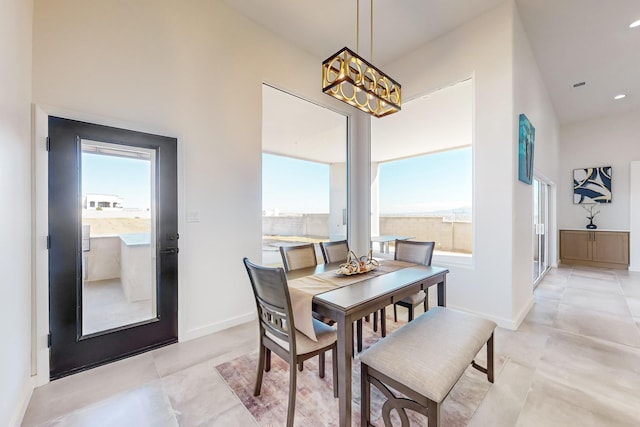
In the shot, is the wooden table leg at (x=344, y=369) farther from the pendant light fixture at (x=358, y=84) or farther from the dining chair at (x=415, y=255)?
the pendant light fixture at (x=358, y=84)

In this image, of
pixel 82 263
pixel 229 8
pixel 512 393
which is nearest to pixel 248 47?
pixel 229 8

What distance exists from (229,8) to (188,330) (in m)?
3.49

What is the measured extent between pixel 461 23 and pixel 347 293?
141 inches

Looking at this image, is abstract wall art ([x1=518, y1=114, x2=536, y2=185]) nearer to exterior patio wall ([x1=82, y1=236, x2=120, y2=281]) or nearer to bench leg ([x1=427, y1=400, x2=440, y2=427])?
bench leg ([x1=427, y1=400, x2=440, y2=427])

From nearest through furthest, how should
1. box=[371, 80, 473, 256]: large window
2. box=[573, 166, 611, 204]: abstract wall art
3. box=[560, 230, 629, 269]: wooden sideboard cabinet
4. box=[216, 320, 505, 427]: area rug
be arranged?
box=[216, 320, 505, 427]: area rug < box=[371, 80, 473, 256]: large window < box=[560, 230, 629, 269]: wooden sideboard cabinet < box=[573, 166, 611, 204]: abstract wall art

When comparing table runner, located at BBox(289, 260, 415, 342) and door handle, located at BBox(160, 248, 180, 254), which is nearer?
table runner, located at BBox(289, 260, 415, 342)

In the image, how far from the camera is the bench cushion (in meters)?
1.30

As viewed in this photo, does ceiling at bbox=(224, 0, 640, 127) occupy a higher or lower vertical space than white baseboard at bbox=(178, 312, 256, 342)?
higher

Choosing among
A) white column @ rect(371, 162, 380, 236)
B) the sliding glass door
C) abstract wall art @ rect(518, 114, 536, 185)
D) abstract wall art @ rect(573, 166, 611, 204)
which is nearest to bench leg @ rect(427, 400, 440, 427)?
abstract wall art @ rect(518, 114, 536, 185)

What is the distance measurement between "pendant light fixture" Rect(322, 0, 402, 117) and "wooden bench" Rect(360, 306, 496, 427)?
182cm

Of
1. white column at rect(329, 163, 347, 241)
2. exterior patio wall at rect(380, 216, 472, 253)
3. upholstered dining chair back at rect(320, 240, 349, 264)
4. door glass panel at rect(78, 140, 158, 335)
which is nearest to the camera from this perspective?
door glass panel at rect(78, 140, 158, 335)

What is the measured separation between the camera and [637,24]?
3.24 meters

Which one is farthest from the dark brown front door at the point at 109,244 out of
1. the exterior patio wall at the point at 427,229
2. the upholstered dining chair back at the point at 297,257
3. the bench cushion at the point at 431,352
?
the exterior patio wall at the point at 427,229

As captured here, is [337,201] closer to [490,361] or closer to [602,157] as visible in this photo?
[490,361]
